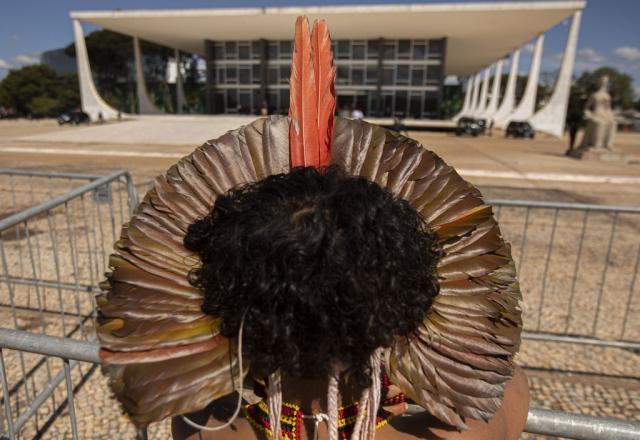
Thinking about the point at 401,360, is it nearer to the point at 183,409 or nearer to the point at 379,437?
the point at 379,437

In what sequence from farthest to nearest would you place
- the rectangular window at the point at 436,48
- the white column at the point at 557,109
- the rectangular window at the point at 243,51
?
the rectangular window at the point at 243,51
the rectangular window at the point at 436,48
the white column at the point at 557,109

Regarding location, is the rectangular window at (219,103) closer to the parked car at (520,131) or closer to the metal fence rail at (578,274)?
the parked car at (520,131)

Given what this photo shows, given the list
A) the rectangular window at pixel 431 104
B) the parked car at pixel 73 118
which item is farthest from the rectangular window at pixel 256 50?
the parked car at pixel 73 118

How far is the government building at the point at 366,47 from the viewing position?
3014 cm

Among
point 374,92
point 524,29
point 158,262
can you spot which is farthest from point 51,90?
point 158,262

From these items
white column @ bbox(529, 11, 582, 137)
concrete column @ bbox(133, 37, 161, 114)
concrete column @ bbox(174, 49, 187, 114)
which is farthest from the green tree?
white column @ bbox(529, 11, 582, 137)

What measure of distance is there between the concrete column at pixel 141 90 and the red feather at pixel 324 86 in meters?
43.1

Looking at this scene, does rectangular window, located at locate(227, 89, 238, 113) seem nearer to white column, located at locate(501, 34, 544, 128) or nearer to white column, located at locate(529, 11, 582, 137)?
white column, located at locate(501, 34, 544, 128)

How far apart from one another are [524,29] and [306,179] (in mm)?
37813

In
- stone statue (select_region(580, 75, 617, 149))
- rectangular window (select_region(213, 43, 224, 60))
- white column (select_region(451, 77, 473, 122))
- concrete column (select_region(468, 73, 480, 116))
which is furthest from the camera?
white column (select_region(451, 77, 473, 122))

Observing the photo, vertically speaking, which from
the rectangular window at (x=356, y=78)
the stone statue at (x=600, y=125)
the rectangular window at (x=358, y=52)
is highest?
the rectangular window at (x=358, y=52)

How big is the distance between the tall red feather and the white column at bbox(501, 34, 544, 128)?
129ft

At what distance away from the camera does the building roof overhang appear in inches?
1146

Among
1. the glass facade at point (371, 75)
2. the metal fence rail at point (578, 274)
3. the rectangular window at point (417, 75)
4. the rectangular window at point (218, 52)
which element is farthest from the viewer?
the rectangular window at point (218, 52)
